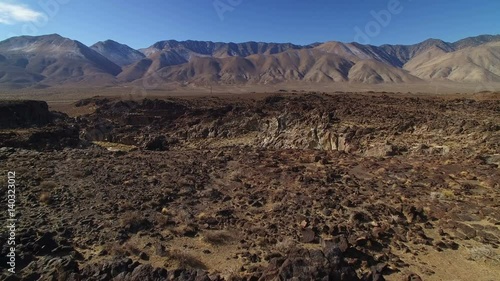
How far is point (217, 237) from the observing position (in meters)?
9.02

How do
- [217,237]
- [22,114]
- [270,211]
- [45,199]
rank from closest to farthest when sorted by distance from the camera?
[217,237] → [270,211] → [45,199] → [22,114]

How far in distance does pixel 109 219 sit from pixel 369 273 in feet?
23.4

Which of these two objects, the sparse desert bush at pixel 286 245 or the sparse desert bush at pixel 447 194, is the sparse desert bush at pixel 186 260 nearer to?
the sparse desert bush at pixel 286 245

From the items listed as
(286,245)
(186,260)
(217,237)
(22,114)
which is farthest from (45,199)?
(22,114)

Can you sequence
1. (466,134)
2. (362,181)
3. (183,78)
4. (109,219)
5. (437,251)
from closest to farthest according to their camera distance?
(437,251) < (109,219) < (362,181) < (466,134) < (183,78)

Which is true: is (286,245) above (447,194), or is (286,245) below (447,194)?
below

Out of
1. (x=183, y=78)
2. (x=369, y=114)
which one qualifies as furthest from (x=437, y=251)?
(x=183, y=78)

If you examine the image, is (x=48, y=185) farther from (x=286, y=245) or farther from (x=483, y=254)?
(x=483, y=254)

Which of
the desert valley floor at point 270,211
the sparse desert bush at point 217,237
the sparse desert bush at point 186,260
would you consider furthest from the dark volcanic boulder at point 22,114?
the sparse desert bush at point 186,260

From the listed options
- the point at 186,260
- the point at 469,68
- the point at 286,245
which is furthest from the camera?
the point at 469,68

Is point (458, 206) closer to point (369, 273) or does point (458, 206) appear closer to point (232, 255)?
point (369, 273)

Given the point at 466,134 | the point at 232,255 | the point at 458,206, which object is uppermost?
the point at 466,134

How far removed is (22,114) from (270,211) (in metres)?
30.9

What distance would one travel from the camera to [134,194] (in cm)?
1169
